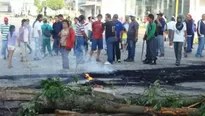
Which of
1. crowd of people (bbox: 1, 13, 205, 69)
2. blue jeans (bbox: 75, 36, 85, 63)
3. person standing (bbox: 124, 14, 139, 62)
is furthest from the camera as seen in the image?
person standing (bbox: 124, 14, 139, 62)

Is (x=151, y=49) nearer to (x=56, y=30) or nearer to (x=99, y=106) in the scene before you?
(x=56, y=30)

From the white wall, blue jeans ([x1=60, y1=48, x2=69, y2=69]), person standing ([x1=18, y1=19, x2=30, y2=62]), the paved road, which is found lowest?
the paved road

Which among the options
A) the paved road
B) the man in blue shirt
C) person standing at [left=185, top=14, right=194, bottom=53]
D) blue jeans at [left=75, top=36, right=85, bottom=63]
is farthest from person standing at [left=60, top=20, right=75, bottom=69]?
person standing at [left=185, top=14, right=194, bottom=53]

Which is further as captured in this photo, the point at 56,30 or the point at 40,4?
the point at 40,4

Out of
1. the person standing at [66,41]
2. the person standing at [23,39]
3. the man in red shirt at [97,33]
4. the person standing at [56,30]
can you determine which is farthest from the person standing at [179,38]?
the person standing at [23,39]

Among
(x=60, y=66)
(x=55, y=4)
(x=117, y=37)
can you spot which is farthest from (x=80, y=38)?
(x=55, y=4)

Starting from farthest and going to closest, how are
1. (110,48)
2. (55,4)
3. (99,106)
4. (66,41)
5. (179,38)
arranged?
(55,4), (110,48), (179,38), (66,41), (99,106)

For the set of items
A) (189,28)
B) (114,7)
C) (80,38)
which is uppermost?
(114,7)

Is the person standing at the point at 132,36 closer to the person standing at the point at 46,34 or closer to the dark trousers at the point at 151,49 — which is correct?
the dark trousers at the point at 151,49

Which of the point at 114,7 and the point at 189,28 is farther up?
the point at 114,7

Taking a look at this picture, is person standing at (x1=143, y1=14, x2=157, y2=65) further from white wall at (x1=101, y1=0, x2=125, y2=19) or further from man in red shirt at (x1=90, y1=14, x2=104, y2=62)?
white wall at (x1=101, y1=0, x2=125, y2=19)

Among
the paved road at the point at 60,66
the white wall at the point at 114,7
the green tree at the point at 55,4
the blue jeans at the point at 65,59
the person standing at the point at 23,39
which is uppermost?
the green tree at the point at 55,4

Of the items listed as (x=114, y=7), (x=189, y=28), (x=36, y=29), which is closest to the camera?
(x=36, y=29)

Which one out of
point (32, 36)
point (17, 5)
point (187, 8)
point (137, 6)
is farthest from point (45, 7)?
point (32, 36)
